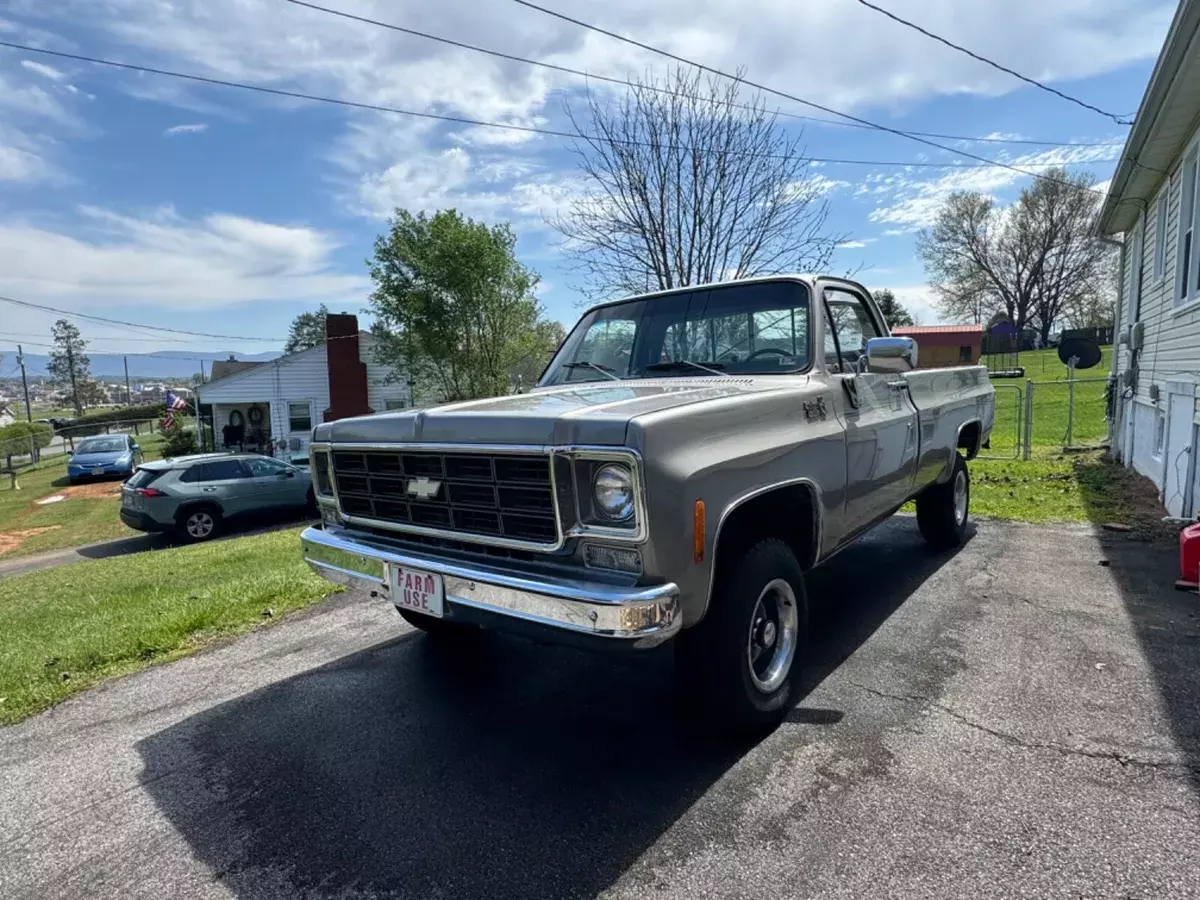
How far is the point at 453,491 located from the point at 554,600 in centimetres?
76

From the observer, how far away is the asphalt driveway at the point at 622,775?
2.20 metres

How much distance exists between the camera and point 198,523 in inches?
Result: 525

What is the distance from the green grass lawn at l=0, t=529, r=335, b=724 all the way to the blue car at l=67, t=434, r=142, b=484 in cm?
1900

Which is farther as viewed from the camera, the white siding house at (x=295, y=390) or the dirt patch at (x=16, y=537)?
the white siding house at (x=295, y=390)

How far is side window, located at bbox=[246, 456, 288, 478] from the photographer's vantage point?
1423 cm

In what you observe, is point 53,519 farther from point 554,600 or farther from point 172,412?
point 554,600

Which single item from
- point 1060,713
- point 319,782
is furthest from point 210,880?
A: point 1060,713

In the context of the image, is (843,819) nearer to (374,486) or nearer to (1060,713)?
(1060,713)

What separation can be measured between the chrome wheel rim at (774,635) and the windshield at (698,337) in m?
1.17

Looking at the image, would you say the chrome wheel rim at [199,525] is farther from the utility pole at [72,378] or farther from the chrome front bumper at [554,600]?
the utility pole at [72,378]

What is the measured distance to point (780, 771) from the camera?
2.71m

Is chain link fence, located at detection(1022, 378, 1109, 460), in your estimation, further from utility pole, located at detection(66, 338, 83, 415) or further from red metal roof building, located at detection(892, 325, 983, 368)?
A: utility pole, located at detection(66, 338, 83, 415)

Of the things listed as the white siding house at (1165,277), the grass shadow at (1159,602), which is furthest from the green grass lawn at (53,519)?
the white siding house at (1165,277)

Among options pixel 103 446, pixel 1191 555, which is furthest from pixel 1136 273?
pixel 103 446
